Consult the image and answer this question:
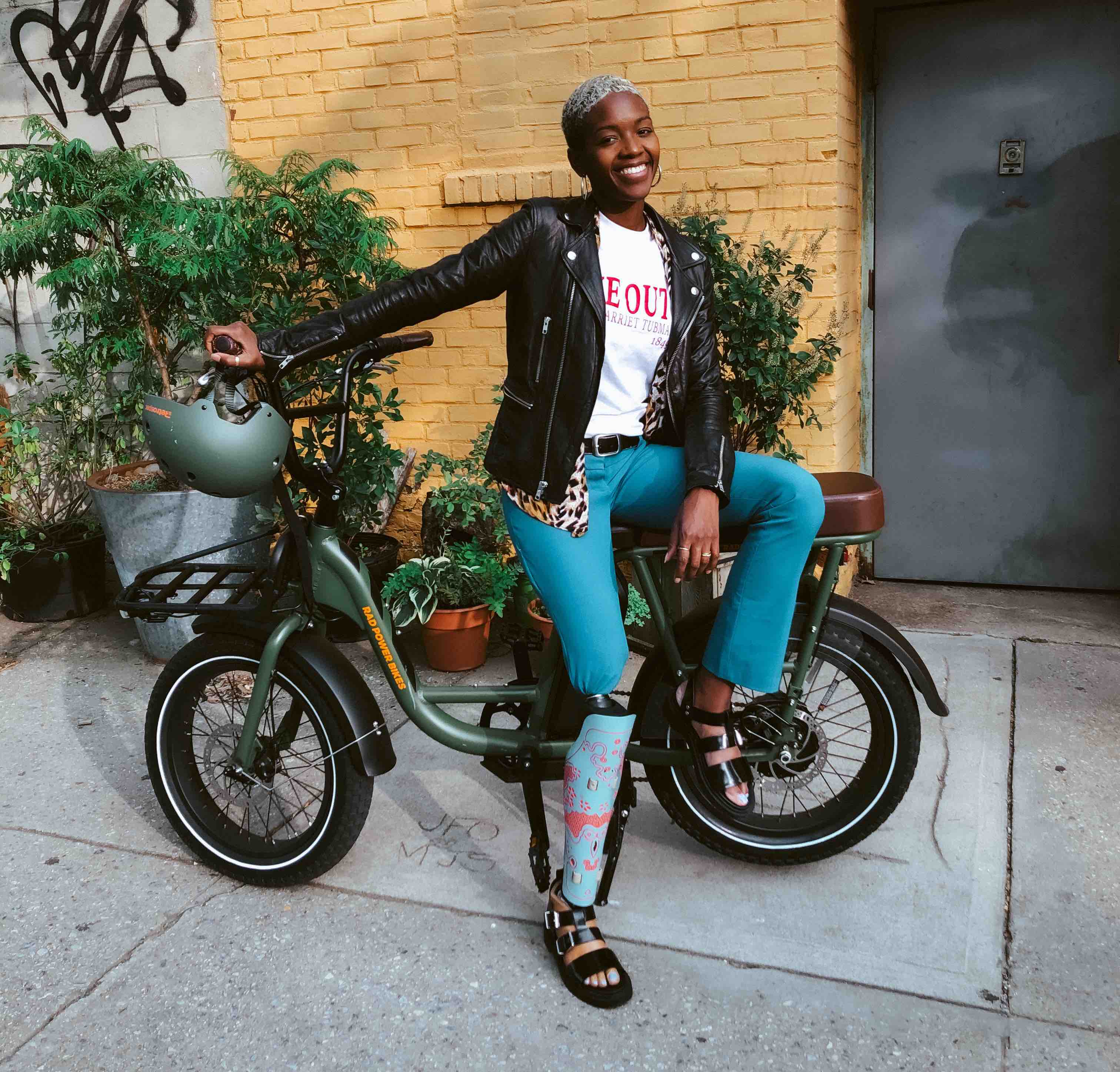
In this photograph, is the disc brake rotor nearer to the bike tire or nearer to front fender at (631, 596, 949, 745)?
Result: front fender at (631, 596, 949, 745)

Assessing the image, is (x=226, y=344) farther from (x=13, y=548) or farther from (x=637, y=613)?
(x=13, y=548)

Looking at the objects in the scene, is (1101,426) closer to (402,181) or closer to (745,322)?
(745,322)

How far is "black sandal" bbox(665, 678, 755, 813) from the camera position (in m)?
2.63

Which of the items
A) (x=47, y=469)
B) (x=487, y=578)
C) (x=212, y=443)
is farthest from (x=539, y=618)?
(x=47, y=469)

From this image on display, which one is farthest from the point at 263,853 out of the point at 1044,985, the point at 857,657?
the point at 1044,985

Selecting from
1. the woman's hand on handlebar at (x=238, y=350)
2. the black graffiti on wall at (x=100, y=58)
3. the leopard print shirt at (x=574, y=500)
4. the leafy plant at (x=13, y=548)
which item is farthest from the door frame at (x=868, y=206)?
the leafy plant at (x=13, y=548)

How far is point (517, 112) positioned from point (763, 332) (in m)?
1.51

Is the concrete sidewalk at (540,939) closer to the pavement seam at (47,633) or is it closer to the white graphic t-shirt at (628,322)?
the pavement seam at (47,633)

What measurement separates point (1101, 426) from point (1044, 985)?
301 centimetres

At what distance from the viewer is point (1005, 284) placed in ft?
15.6

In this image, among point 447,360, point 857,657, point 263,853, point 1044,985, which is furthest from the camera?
point 447,360

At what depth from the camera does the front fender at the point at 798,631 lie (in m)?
2.70

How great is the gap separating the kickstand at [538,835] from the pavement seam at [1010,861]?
1.06m

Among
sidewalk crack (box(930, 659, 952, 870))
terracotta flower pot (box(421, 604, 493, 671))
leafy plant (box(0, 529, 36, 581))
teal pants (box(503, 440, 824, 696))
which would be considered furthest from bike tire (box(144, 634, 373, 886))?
leafy plant (box(0, 529, 36, 581))
